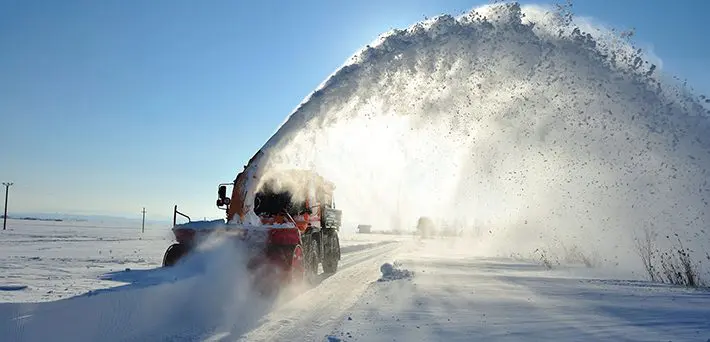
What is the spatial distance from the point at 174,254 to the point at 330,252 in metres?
6.52

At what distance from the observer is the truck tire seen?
15.5m

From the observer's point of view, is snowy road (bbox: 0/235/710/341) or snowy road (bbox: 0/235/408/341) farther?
snowy road (bbox: 0/235/710/341)

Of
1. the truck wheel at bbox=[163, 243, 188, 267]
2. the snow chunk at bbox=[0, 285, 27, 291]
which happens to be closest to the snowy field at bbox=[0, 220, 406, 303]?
the snow chunk at bbox=[0, 285, 27, 291]

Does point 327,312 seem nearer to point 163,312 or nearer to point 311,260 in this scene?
point 163,312

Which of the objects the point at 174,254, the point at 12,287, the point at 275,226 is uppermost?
the point at 275,226

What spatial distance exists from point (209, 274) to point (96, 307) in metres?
3.01

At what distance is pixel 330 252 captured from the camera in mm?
15828

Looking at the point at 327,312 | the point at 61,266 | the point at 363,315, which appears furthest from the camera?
the point at 61,266

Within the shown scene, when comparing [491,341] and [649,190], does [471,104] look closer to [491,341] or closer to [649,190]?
[649,190]

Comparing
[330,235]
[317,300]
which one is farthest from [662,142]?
[317,300]

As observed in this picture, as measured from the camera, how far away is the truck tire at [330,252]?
50.9 feet

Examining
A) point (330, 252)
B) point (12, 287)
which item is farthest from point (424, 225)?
point (12, 287)

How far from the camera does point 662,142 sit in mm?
15094

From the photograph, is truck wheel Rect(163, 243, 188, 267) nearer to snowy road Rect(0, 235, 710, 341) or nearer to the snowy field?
the snowy field
